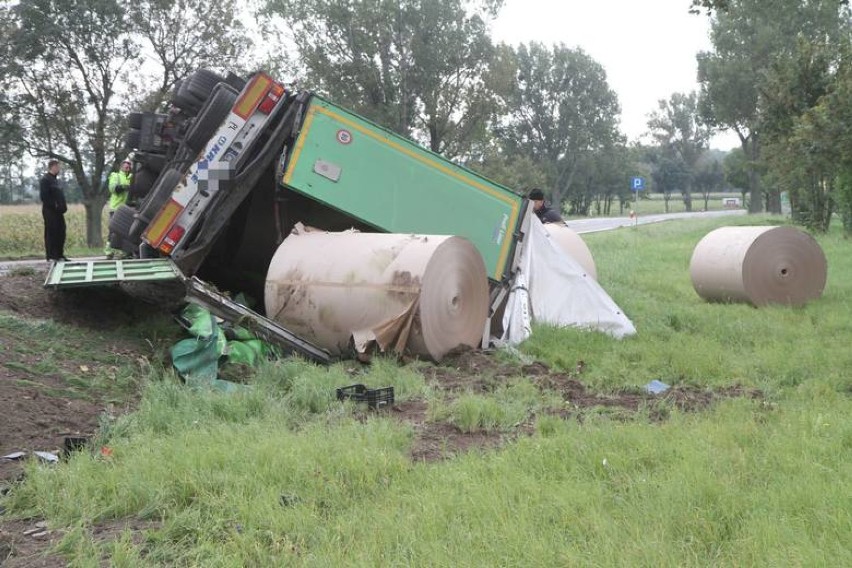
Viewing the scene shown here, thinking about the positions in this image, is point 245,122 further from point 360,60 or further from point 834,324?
point 360,60

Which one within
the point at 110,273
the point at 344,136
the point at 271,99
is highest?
the point at 271,99

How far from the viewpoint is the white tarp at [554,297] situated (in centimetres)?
840

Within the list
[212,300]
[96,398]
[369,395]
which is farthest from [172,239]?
[369,395]

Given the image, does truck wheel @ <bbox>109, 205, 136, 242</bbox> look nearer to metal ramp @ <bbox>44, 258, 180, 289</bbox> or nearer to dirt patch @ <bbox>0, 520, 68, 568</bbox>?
metal ramp @ <bbox>44, 258, 180, 289</bbox>

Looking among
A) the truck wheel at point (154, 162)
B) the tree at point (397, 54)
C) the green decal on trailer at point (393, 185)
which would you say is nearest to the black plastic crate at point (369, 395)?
the green decal on trailer at point (393, 185)

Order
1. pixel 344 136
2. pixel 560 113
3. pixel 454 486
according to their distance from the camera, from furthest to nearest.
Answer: pixel 560 113 → pixel 344 136 → pixel 454 486

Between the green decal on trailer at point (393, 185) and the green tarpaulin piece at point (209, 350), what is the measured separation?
1.73m

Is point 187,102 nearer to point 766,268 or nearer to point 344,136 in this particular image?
point 344,136

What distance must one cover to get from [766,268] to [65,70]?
61.1 ft

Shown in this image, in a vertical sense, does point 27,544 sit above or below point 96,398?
below

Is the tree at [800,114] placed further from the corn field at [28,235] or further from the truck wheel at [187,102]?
the corn field at [28,235]

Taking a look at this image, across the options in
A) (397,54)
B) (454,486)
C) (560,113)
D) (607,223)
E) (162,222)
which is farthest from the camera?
(560,113)

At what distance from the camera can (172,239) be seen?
7555 mm

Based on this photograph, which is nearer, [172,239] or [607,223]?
[172,239]
